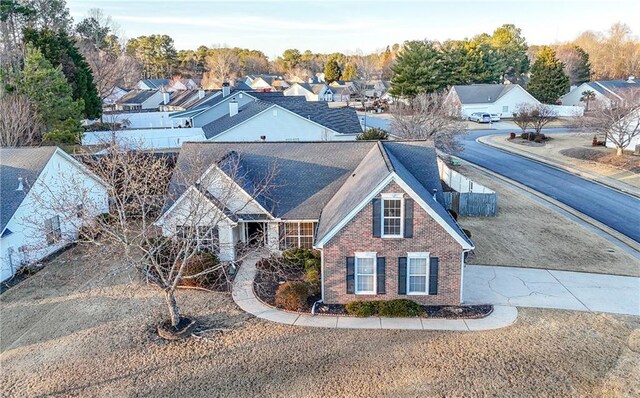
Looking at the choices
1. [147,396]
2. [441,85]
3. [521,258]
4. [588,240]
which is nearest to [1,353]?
[147,396]

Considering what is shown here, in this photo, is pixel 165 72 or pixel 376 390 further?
pixel 165 72

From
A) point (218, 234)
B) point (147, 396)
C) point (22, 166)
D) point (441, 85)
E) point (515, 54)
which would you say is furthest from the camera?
point (515, 54)

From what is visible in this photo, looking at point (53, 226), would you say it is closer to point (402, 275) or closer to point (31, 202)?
point (31, 202)

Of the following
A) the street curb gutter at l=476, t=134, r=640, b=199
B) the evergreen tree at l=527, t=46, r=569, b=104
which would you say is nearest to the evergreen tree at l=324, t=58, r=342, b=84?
the evergreen tree at l=527, t=46, r=569, b=104

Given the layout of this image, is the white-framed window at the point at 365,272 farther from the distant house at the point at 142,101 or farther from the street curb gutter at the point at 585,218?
the distant house at the point at 142,101

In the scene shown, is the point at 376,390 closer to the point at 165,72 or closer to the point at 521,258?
the point at 521,258

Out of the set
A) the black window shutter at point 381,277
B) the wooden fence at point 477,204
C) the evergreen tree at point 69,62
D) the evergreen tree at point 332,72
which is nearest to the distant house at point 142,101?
the evergreen tree at point 69,62

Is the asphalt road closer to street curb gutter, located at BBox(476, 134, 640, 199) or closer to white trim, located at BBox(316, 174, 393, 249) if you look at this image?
street curb gutter, located at BBox(476, 134, 640, 199)
